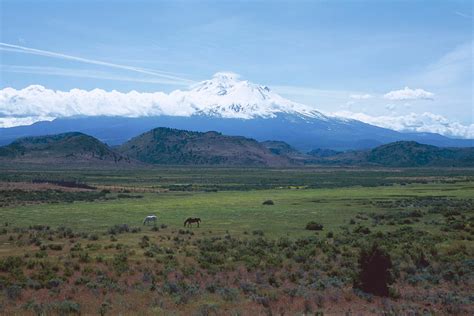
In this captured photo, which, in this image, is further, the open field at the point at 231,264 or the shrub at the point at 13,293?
the shrub at the point at 13,293

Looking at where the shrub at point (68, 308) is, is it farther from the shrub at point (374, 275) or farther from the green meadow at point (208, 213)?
A: the green meadow at point (208, 213)

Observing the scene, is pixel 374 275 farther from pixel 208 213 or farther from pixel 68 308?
pixel 208 213

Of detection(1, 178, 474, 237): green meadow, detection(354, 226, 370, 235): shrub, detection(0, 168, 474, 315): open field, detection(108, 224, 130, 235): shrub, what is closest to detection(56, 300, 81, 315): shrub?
detection(0, 168, 474, 315): open field

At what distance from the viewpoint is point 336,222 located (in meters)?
41.5

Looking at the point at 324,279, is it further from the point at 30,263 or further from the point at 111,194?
the point at 111,194

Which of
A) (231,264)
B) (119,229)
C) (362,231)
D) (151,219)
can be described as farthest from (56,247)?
(362,231)

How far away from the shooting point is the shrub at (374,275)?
19438 mm

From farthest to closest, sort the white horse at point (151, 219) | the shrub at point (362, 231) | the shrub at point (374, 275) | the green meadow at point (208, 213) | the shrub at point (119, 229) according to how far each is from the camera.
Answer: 1. the white horse at point (151, 219)
2. the green meadow at point (208, 213)
3. the shrub at point (119, 229)
4. the shrub at point (362, 231)
5. the shrub at point (374, 275)

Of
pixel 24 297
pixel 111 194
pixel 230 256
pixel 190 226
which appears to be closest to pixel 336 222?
pixel 190 226

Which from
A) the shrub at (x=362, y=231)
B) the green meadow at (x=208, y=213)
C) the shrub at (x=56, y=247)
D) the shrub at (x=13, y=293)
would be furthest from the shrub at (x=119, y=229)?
the shrub at (x=13, y=293)

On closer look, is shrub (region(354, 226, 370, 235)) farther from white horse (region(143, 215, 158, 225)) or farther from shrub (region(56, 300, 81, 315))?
shrub (region(56, 300, 81, 315))

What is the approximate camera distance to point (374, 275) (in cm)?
1969

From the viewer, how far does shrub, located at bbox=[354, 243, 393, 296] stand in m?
19.4

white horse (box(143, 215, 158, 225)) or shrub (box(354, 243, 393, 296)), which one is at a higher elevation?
shrub (box(354, 243, 393, 296))
